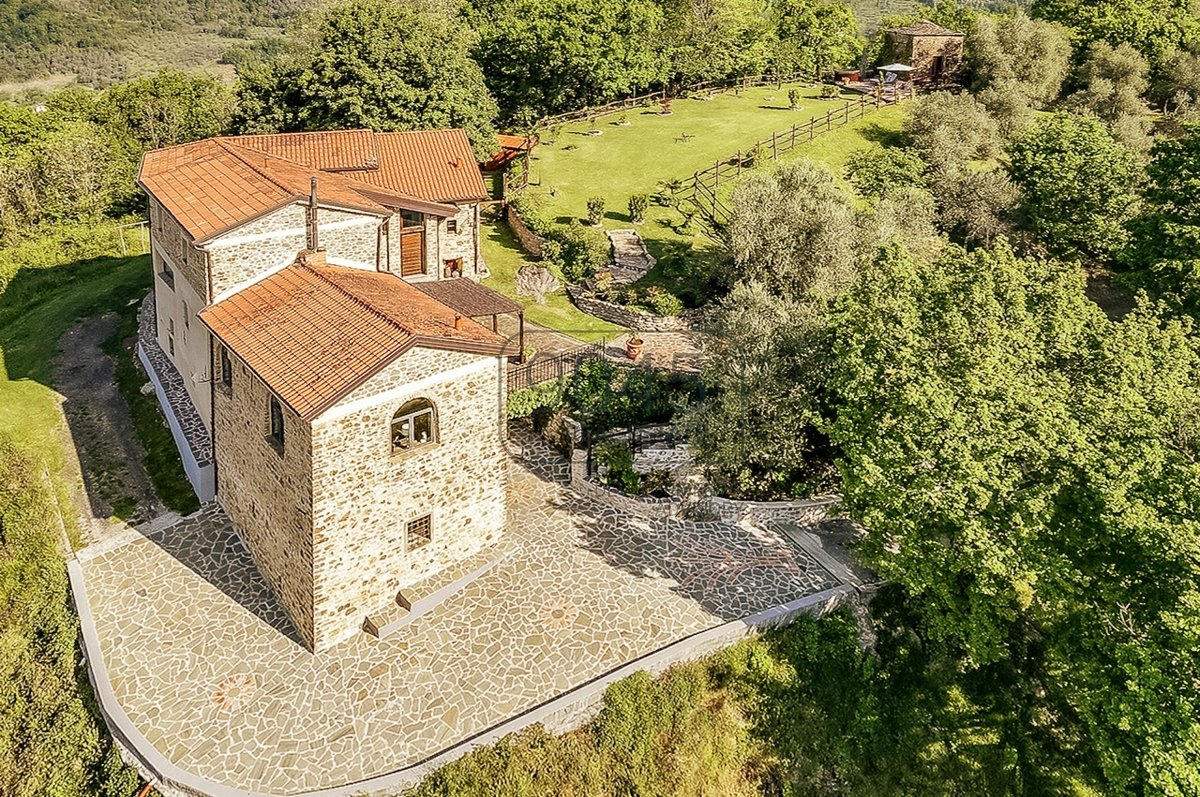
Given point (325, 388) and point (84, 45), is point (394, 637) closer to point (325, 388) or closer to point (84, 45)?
point (325, 388)

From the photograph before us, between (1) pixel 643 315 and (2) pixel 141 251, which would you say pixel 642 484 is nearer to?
(1) pixel 643 315

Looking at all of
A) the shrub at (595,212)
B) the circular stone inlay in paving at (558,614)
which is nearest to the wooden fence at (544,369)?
the circular stone inlay in paving at (558,614)

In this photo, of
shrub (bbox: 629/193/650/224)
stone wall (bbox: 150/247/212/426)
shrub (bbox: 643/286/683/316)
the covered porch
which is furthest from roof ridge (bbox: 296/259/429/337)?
shrub (bbox: 629/193/650/224)

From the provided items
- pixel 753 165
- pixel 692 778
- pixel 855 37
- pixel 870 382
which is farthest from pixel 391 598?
pixel 855 37

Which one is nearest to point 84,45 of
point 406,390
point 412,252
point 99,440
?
point 99,440

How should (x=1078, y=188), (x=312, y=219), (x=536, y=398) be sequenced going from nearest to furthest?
(x=312, y=219), (x=536, y=398), (x=1078, y=188)

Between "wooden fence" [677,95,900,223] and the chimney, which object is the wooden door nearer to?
the chimney
